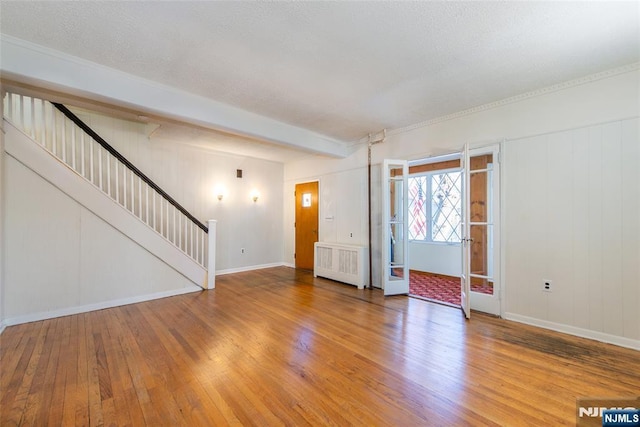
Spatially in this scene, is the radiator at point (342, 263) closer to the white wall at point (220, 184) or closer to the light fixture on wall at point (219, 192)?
the white wall at point (220, 184)

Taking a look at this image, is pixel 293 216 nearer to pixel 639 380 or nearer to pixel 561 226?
pixel 561 226

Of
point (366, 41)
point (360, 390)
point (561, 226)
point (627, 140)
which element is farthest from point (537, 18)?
point (360, 390)

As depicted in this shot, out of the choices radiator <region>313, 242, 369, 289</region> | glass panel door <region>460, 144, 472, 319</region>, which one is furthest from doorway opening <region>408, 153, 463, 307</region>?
glass panel door <region>460, 144, 472, 319</region>

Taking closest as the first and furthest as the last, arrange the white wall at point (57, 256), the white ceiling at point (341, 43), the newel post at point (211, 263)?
1. the white ceiling at point (341, 43)
2. the white wall at point (57, 256)
3. the newel post at point (211, 263)

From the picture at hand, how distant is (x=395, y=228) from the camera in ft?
15.5

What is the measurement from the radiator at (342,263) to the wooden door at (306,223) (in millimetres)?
658

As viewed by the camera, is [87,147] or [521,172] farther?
[87,147]

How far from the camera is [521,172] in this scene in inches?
130

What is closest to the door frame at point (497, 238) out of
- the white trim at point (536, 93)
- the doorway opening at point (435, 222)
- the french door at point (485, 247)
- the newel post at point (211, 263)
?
the french door at point (485, 247)

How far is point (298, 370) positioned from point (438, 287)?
3642mm

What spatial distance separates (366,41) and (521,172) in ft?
8.43

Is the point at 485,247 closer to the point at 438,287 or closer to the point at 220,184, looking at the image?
the point at 438,287

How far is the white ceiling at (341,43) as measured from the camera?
6.27 ft

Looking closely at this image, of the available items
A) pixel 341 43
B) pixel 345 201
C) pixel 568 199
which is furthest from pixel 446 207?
pixel 341 43
